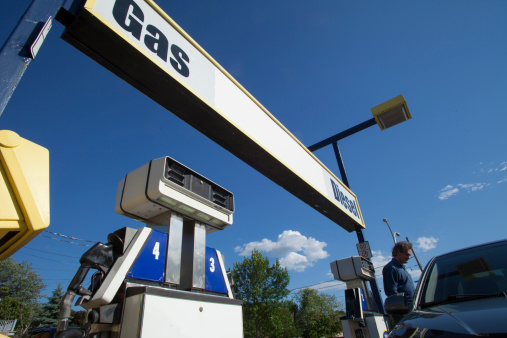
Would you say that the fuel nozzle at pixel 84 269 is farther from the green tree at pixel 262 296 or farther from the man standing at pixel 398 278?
the green tree at pixel 262 296

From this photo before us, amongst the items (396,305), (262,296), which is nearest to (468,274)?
(396,305)

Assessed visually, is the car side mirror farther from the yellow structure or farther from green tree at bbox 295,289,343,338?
green tree at bbox 295,289,343,338

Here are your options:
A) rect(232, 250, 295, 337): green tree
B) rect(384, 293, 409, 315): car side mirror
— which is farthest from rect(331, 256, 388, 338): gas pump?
rect(232, 250, 295, 337): green tree

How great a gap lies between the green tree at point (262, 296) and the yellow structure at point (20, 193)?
35314mm

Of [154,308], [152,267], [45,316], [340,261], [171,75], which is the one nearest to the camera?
[154,308]

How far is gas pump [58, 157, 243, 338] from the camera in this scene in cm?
180

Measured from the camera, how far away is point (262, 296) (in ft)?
111

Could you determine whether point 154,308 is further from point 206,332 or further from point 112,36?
point 112,36

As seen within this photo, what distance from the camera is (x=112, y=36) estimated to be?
194 centimetres

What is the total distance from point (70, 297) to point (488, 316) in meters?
2.39

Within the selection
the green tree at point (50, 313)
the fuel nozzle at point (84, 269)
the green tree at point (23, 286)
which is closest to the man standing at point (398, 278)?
the fuel nozzle at point (84, 269)

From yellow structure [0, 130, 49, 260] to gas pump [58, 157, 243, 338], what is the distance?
1.09 meters

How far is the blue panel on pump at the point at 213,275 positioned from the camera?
99.9 inches

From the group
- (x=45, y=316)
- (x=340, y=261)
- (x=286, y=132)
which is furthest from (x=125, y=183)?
(x=45, y=316)
